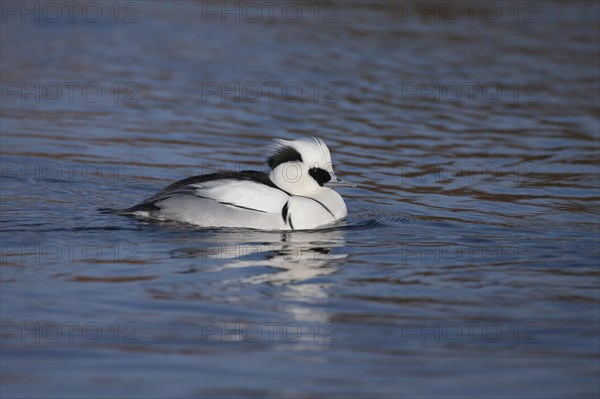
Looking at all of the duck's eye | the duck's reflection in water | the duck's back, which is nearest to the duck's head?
the duck's eye

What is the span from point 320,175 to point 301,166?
0.23 m

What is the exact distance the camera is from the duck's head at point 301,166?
10469mm

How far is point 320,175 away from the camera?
420 inches

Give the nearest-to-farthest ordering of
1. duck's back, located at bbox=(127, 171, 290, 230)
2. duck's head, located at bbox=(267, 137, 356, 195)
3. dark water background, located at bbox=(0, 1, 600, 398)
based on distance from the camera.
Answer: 1. dark water background, located at bbox=(0, 1, 600, 398)
2. duck's back, located at bbox=(127, 171, 290, 230)
3. duck's head, located at bbox=(267, 137, 356, 195)

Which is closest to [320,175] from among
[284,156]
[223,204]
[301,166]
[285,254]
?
[301,166]

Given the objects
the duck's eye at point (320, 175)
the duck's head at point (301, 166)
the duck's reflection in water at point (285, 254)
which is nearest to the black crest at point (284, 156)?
the duck's head at point (301, 166)

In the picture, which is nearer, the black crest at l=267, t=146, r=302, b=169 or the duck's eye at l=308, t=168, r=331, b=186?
the black crest at l=267, t=146, r=302, b=169

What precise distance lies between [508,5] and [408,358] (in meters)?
20.0

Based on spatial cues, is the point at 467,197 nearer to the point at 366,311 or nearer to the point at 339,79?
the point at 366,311

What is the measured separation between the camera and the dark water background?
6.72 m

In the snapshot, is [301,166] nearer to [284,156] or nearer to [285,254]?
[284,156]

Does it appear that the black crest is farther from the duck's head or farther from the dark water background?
the dark water background

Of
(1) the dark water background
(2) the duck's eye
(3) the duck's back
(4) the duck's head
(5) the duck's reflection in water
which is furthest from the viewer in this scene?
(2) the duck's eye

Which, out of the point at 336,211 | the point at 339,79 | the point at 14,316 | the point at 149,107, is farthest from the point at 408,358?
the point at 339,79
